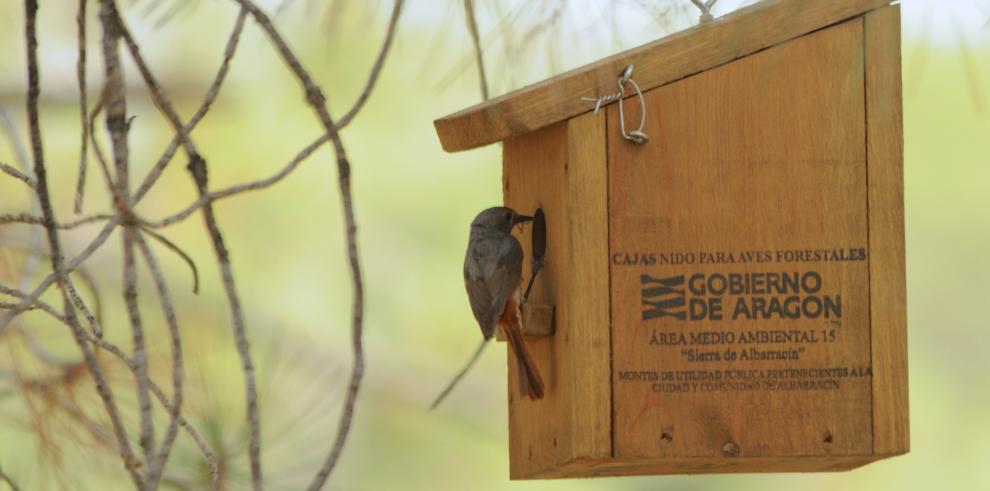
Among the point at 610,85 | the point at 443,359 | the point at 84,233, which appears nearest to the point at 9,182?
the point at 84,233

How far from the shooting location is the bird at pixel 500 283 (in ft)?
11.3

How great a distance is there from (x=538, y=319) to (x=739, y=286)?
44cm

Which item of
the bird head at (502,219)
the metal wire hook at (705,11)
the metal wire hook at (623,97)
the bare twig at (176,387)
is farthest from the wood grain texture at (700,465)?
the bare twig at (176,387)

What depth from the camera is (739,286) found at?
3.16 meters

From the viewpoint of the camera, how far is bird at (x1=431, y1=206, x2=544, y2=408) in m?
3.44

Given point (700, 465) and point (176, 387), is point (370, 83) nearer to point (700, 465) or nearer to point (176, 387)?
point (176, 387)

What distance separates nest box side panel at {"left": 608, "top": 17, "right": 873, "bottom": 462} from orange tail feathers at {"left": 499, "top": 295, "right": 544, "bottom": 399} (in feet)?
1.05

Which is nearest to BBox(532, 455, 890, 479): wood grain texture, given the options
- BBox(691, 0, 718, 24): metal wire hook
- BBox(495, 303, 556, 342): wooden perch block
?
BBox(495, 303, 556, 342): wooden perch block

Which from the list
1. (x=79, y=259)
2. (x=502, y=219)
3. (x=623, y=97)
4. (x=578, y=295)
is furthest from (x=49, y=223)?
(x=502, y=219)

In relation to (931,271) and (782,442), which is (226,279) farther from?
(931,271)

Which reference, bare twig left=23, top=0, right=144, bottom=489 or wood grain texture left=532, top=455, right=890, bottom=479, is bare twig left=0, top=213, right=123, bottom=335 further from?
wood grain texture left=532, top=455, right=890, bottom=479

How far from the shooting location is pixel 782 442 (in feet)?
10.3

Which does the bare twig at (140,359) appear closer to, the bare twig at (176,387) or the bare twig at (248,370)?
the bare twig at (176,387)

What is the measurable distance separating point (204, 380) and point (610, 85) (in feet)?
3.96
